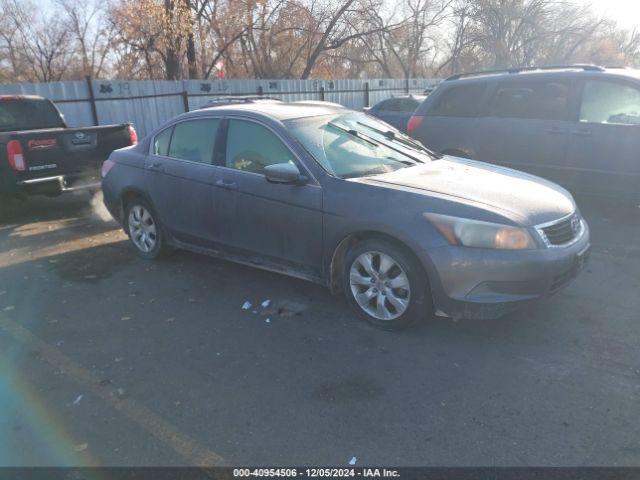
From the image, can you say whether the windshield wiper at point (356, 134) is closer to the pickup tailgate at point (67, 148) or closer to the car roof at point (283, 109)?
the car roof at point (283, 109)

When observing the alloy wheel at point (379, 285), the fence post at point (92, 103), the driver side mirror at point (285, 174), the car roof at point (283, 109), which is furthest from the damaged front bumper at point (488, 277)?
the fence post at point (92, 103)

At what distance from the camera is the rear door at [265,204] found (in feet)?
13.8

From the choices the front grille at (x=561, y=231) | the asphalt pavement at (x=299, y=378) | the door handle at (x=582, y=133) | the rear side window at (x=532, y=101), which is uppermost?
the rear side window at (x=532, y=101)

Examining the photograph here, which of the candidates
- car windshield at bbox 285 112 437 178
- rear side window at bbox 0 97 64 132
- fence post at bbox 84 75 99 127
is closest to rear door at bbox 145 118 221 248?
car windshield at bbox 285 112 437 178

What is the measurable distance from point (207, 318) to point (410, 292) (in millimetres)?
1694

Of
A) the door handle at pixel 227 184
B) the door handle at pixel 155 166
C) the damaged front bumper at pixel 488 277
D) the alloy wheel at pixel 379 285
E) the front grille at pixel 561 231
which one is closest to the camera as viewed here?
the damaged front bumper at pixel 488 277

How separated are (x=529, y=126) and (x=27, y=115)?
7.78 metres

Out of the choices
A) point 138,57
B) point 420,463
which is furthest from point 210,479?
point 138,57

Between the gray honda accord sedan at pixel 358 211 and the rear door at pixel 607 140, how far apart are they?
7.56ft

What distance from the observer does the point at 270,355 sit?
12.0 ft

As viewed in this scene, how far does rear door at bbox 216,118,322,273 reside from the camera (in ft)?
13.8

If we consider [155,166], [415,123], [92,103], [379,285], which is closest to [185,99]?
[92,103]

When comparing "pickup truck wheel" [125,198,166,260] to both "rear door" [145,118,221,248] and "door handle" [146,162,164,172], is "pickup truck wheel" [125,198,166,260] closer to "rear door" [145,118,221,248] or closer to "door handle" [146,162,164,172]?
"rear door" [145,118,221,248]

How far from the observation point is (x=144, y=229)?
581 cm
